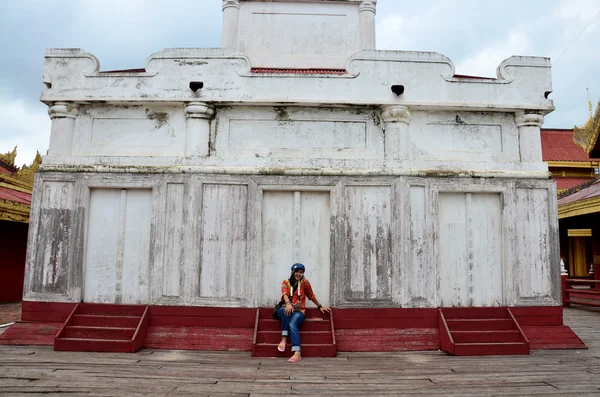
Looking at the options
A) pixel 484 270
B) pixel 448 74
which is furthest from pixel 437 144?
pixel 484 270

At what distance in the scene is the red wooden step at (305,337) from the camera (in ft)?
24.3

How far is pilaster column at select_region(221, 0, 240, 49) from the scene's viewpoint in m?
12.4

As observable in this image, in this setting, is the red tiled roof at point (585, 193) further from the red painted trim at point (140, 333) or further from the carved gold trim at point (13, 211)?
the carved gold trim at point (13, 211)

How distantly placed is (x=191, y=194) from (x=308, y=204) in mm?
2107

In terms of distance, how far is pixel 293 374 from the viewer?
6.04 m

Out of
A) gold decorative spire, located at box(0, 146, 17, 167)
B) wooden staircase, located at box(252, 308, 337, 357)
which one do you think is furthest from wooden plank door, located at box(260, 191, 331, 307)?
gold decorative spire, located at box(0, 146, 17, 167)

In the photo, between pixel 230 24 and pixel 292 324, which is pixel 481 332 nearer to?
pixel 292 324

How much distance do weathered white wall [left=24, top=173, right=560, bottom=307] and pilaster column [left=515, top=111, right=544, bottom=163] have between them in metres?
0.56

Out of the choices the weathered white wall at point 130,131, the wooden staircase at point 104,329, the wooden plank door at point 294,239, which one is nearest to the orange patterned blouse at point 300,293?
the wooden plank door at point 294,239

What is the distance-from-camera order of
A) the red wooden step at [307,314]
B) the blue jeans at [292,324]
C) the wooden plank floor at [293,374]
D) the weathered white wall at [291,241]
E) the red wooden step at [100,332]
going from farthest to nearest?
the weathered white wall at [291,241] → the red wooden step at [307,314] → the red wooden step at [100,332] → the blue jeans at [292,324] → the wooden plank floor at [293,374]

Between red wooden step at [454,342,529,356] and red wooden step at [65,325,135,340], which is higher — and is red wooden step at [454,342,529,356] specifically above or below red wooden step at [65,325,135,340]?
below

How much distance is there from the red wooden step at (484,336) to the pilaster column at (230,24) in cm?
908

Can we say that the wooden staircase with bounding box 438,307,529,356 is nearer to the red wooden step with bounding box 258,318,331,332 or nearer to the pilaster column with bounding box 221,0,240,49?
the red wooden step with bounding box 258,318,331,332

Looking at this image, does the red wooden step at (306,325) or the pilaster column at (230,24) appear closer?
the red wooden step at (306,325)
